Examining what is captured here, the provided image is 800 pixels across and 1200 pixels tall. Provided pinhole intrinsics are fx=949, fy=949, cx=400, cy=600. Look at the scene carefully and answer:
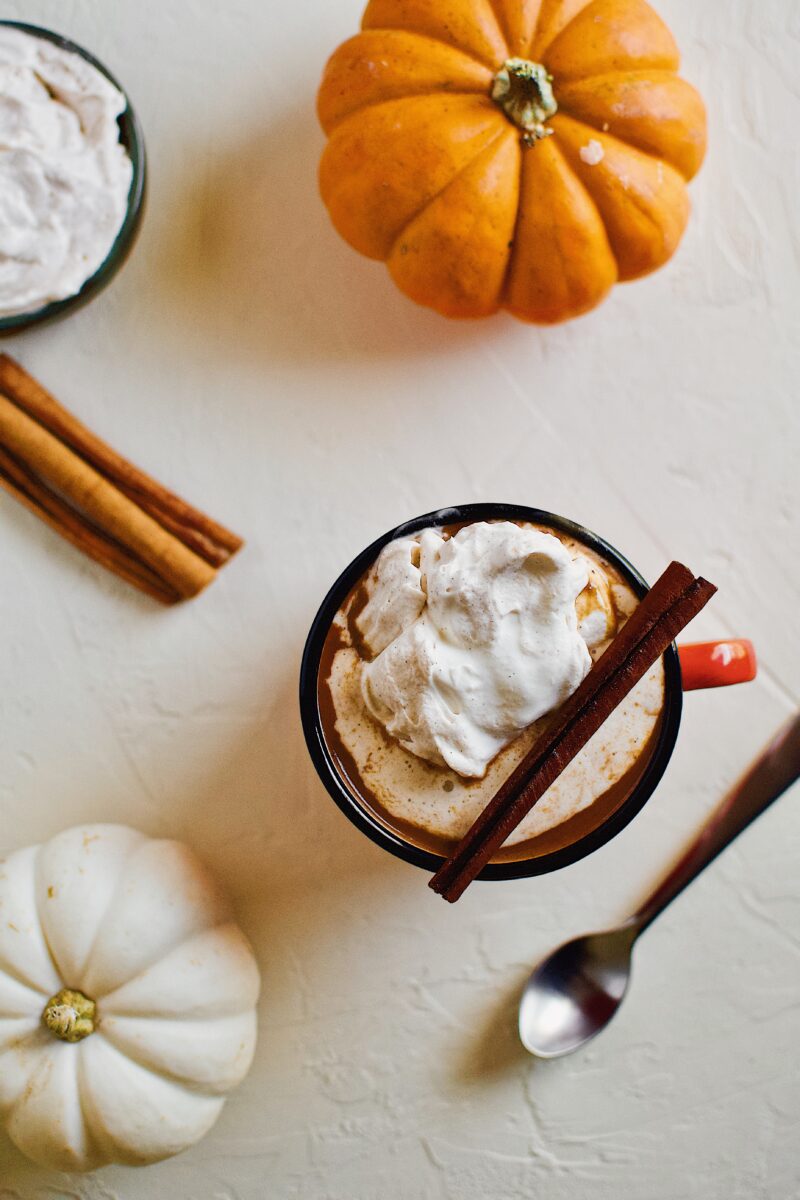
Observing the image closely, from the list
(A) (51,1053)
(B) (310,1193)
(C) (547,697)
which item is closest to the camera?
(C) (547,697)

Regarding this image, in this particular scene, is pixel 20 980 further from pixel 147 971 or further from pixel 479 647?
pixel 479 647

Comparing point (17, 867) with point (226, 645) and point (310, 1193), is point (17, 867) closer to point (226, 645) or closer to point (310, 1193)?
point (226, 645)

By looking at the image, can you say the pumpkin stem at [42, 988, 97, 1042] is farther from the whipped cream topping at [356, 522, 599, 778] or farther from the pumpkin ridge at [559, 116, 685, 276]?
the pumpkin ridge at [559, 116, 685, 276]

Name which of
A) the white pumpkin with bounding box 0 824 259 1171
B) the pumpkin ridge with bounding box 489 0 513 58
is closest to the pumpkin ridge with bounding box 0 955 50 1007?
the white pumpkin with bounding box 0 824 259 1171

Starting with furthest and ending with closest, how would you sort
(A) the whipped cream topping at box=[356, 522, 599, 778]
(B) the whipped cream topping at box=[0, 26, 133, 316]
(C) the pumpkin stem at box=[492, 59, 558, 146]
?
(B) the whipped cream topping at box=[0, 26, 133, 316] < (C) the pumpkin stem at box=[492, 59, 558, 146] < (A) the whipped cream topping at box=[356, 522, 599, 778]

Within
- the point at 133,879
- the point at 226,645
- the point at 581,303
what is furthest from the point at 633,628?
the point at 133,879

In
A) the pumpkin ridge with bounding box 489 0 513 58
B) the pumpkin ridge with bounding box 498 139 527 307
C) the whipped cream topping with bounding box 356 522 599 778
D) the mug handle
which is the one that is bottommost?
the whipped cream topping with bounding box 356 522 599 778
